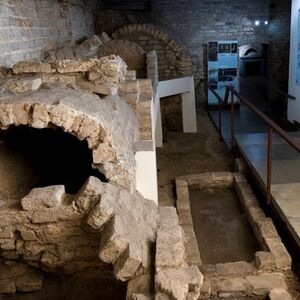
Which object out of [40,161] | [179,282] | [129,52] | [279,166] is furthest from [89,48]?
[179,282]

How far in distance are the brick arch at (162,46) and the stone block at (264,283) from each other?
7.16 meters

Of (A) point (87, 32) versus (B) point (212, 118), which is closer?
(A) point (87, 32)

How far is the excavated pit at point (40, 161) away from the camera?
13.4ft

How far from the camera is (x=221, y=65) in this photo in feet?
39.5

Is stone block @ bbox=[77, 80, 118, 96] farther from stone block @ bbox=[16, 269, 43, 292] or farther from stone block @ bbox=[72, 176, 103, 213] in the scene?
stone block @ bbox=[16, 269, 43, 292]

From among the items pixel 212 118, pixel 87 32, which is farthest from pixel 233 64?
pixel 87 32

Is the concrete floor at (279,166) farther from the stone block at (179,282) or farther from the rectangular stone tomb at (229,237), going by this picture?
the stone block at (179,282)

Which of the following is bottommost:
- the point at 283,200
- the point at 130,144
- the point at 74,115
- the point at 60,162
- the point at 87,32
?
the point at 283,200

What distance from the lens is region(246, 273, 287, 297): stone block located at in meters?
3.62

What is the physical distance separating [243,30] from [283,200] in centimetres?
874

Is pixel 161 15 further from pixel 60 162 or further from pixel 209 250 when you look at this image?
pixel 209 250

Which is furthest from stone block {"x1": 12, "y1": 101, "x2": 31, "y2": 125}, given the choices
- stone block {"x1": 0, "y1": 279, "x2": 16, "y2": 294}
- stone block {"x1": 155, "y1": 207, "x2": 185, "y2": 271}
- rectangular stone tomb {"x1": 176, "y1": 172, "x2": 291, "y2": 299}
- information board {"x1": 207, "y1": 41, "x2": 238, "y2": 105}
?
information board {"x1": 207, "y1": 41, "x2": 238, "y2": 105}

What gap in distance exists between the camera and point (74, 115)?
10.1 ft

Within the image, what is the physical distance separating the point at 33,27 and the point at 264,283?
15.6 feet
